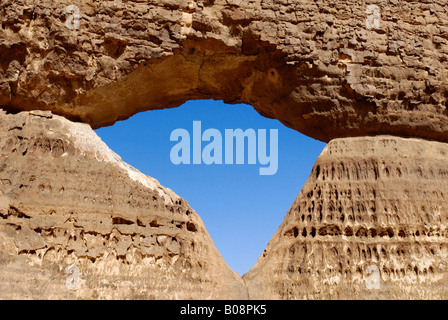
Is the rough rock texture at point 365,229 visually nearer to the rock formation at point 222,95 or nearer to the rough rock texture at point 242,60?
the rock formation at point 222,95

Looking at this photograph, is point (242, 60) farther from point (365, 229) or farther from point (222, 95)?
point (365, 229)

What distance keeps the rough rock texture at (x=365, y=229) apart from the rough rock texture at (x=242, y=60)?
50 centimetres

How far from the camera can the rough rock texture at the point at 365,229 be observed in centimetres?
782

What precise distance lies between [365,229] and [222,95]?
3369mm

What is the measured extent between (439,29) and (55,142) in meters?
6.62

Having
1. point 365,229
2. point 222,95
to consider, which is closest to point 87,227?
point 222,95

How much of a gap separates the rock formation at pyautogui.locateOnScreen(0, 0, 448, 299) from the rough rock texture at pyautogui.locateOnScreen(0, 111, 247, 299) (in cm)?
2

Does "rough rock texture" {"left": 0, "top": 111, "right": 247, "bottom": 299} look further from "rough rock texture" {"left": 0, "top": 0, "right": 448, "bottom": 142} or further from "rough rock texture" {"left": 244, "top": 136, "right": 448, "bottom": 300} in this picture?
"rough rock texture" {"left": 244, "top": 136, "right": 448, "bottom": 300}

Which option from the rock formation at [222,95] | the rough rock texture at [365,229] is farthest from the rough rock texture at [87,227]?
the rough rock texture at [365,229]

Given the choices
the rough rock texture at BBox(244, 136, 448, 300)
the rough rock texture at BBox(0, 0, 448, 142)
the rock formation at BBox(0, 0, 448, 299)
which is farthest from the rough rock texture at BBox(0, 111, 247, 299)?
the rough rock texture at BBox(244, 136, 448, 300)

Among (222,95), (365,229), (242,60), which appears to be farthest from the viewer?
(222,95)

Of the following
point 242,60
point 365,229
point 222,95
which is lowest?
point 365,229

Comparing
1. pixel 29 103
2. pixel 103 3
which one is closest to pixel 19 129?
pixel 29 103

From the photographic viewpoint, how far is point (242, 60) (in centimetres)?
858
